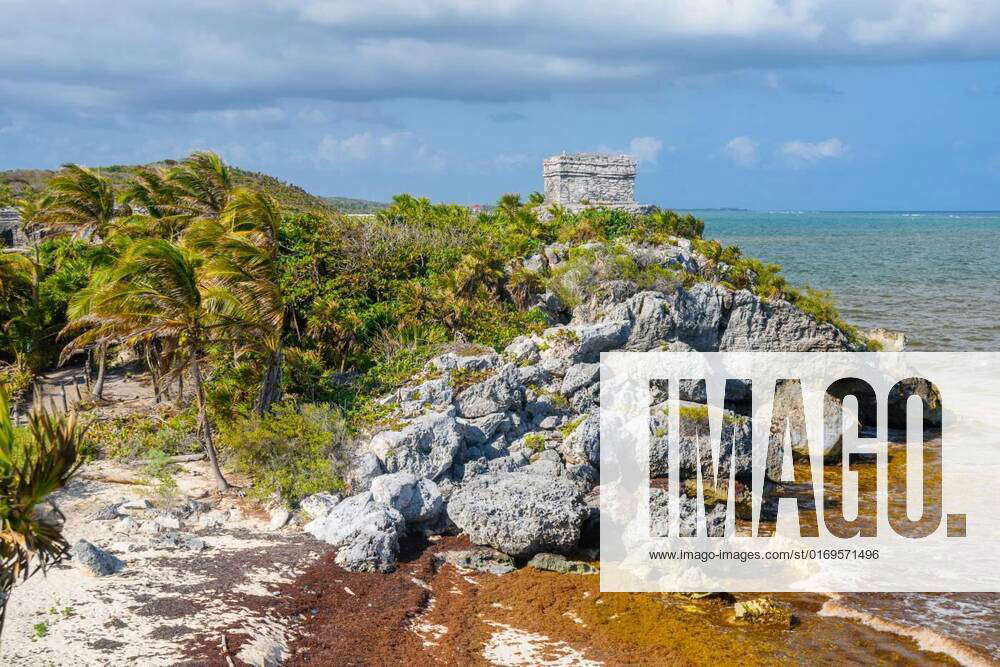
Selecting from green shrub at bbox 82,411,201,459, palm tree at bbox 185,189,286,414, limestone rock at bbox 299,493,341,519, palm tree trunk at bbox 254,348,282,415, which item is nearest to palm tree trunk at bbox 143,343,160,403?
green shrub at bbox 82,411,201,459

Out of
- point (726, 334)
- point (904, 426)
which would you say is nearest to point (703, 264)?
point (726, 334)

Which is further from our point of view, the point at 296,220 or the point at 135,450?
the point at 296,220

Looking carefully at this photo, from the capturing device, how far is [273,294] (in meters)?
13.3

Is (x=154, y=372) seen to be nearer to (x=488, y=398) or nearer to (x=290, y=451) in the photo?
(x=290, y=451)

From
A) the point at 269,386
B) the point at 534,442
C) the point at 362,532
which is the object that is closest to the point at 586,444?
the point at 534,442

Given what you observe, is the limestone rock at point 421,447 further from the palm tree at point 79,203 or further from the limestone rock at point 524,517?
the palm tree at point 79,203

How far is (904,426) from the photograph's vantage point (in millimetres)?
20344

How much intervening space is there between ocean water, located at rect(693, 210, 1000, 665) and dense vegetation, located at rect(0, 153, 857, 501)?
8.15 metres

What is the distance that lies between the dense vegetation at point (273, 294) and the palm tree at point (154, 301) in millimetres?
24

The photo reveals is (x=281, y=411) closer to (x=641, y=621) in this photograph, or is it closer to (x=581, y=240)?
(x=641, y=621)

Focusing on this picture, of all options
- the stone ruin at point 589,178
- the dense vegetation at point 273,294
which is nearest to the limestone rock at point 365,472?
the dense vegetation at point 273,294

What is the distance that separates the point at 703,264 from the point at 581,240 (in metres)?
3.23

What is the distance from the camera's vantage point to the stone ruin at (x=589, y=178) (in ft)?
92.6

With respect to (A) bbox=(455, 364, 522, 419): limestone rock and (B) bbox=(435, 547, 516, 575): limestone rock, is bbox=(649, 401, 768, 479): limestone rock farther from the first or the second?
(B) bbox=(435, 547, 516, 575): limestone rock
